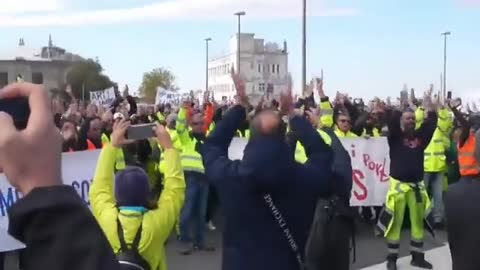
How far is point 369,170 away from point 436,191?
1.23m

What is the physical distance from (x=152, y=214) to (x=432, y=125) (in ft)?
26.9

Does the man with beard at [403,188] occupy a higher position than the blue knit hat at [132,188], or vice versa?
the blue knit hat at [132,188]

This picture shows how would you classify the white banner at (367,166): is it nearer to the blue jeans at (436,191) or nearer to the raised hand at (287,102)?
the blue jeans at (436,191)

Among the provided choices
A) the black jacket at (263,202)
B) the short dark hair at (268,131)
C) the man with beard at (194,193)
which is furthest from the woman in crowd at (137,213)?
the man with beard at (194,193)

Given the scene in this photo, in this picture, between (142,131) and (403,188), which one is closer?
(142,131)

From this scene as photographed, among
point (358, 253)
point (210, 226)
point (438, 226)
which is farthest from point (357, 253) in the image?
point (210, 226)

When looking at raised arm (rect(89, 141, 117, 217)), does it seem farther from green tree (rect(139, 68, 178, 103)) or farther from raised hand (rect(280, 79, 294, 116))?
green tree (rect(139, 68, 178, 103))

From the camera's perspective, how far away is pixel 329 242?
282 inches

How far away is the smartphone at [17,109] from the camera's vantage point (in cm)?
136

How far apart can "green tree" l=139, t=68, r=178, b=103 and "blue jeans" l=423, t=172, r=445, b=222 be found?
7105 centimetres

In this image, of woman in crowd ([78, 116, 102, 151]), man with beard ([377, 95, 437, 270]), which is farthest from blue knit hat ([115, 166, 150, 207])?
woman in crowd ([78, 116, 102, 151])

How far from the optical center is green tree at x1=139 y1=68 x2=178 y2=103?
85.8m

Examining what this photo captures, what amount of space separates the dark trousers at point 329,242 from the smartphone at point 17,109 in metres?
5.67

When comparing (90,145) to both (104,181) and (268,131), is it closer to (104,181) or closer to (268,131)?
(104,181)
